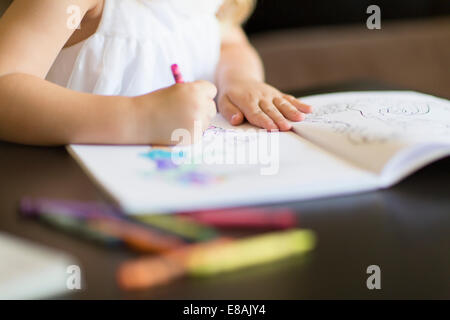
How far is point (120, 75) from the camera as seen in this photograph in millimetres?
747

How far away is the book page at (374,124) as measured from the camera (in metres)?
0.49

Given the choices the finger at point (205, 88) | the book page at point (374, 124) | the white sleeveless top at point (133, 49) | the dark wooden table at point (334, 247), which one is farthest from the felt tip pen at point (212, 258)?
the white sleeveless top at point (133, 49)

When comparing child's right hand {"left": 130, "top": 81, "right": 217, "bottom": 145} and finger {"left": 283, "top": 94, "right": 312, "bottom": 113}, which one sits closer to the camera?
child's right hand {"left": 130, "top": 81, "right": 217, "bottom": 145}

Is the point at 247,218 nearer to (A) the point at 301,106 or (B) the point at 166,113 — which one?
(B) the point at 166,113

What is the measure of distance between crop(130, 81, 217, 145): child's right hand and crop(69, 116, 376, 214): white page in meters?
0.03

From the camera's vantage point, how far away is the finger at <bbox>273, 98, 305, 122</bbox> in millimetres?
631

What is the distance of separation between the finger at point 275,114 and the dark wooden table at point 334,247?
0.16 metres

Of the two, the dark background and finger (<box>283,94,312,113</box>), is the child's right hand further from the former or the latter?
the dark background

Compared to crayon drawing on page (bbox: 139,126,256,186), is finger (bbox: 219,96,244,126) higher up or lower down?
higher up

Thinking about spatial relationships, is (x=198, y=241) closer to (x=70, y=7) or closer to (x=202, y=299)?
(x=202, y=299)

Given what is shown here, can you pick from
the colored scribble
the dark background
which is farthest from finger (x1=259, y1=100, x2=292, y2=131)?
the dark background

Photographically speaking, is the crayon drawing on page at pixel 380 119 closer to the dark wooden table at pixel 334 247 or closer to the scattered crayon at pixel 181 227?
the dark wooden table at pixel 334 247

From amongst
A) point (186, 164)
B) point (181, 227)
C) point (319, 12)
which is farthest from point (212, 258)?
point (319, 12)

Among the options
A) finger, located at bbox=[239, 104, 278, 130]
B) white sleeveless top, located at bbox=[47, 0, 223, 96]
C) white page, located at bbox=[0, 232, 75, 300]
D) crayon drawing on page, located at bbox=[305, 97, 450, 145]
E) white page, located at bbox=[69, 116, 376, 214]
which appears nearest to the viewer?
white page, located at bbox=[0, 232, 75, 300]
